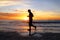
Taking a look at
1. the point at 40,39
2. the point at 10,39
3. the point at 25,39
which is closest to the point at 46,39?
the point at 40,39

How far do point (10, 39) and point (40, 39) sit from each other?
198 cm

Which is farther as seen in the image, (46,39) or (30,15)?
(30,15)

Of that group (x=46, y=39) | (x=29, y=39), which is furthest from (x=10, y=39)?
(x=46, y=39)

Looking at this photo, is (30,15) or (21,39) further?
(30,15)

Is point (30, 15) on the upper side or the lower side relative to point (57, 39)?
upper

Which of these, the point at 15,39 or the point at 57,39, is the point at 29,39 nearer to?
the point at 15,39

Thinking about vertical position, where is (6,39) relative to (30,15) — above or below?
below

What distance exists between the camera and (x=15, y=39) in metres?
13.5

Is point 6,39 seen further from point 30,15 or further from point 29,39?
point 30,15

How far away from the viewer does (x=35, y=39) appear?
13453 millimetres

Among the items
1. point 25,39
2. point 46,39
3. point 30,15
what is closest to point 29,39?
point 25,39

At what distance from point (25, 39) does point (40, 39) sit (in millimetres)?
991

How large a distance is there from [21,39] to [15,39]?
413 mm

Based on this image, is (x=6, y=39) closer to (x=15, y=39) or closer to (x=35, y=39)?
(x=15, y=39)
